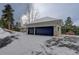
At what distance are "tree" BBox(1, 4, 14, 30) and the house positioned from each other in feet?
0.84

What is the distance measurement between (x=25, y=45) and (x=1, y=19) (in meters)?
0.52

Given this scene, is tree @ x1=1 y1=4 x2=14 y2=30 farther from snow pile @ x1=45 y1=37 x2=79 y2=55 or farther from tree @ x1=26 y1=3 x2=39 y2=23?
snow pile @ x1=45 y1=37 x2=79 y2=55

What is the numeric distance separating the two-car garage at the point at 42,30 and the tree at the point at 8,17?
295 millimetres

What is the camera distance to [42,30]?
3.36 meters

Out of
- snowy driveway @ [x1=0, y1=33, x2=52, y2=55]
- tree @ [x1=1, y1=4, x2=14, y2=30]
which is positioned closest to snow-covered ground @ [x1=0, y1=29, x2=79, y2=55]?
snowy driveway @ [x1=0, y1=33, x2=52, y2=55]

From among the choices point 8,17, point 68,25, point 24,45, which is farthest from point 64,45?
point 8,17

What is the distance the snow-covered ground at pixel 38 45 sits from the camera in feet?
10.8

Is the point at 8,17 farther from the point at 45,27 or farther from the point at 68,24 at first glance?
the point at 68,24

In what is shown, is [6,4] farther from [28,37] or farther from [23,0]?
[28,37]

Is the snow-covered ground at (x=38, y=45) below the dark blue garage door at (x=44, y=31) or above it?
below

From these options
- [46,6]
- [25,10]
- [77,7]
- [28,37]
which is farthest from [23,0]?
[77,7]

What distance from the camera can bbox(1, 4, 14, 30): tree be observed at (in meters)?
3.29

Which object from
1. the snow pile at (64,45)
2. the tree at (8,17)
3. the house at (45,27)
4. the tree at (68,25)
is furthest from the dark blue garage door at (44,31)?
the tree at (8,17)

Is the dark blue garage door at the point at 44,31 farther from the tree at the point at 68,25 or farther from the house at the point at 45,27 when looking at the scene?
the tree at the point at 68,25
